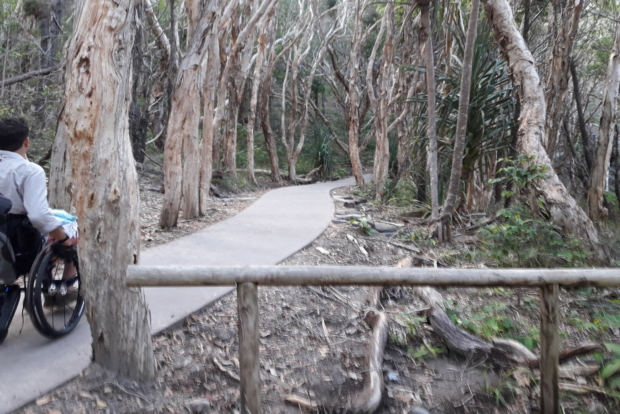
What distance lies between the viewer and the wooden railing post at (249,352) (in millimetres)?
2605

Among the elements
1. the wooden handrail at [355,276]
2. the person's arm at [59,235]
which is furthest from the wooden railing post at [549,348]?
the person's arm at [59,235]

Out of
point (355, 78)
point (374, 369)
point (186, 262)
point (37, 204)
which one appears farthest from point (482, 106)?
point (355, 78)

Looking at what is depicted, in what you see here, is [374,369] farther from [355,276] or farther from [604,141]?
[604,141]

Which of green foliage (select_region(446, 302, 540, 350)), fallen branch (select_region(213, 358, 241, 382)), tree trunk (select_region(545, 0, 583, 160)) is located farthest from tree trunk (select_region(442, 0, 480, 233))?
fallen branch (select_region(213, 358, 241, 382))

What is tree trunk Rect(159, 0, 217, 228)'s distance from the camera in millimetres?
6824

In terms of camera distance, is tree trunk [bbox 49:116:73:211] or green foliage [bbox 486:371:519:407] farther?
tree trunk [bbox 49:116:73:211]

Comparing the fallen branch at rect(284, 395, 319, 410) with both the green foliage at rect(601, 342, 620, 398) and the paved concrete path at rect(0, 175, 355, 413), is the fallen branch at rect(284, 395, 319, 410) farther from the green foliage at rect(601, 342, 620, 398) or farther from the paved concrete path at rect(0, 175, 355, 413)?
the green foliage at rect(601, 342, 620, 398)

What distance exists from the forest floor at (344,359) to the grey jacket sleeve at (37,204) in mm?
988

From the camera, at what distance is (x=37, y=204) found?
3.12 meters

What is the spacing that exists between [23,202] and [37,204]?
5.0 inches

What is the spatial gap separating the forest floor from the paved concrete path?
5.6 inches

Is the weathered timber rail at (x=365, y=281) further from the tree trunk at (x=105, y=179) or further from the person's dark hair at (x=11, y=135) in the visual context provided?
the person's dark hair at (x=11, y=135)

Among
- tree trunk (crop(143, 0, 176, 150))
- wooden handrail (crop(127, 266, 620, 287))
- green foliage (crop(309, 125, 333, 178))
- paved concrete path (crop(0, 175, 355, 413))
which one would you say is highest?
tree trunk (crop(143, 0, 176, 150))

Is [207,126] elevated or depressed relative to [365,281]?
elevated
